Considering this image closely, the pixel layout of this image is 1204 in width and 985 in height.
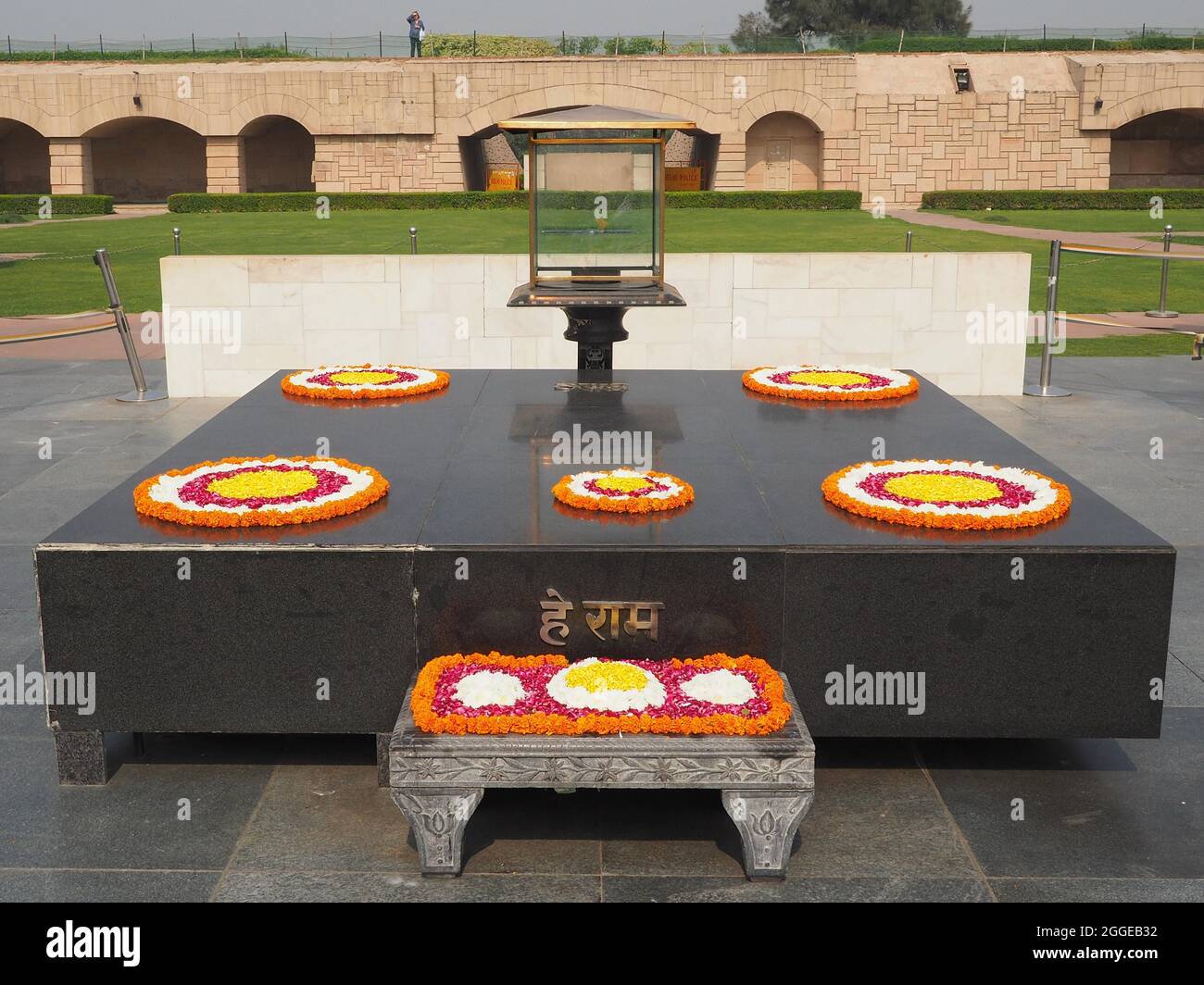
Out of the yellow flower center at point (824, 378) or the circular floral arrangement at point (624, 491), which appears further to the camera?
the yellow flower center at point (824, 378)

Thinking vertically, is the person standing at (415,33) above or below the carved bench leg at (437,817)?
above

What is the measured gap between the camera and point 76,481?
8.95 meters

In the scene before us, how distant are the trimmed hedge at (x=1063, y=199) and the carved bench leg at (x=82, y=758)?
108 ft

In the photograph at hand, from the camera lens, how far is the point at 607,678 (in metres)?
4.43

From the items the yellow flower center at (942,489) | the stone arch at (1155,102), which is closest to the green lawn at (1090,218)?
the stone arch at (1155,102)

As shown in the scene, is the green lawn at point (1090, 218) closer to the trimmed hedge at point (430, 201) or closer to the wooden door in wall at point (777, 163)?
the trimmed hedge at point (430, 201)

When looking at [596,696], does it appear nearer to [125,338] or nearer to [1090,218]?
[125,338]

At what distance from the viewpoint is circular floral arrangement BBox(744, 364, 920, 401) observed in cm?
799

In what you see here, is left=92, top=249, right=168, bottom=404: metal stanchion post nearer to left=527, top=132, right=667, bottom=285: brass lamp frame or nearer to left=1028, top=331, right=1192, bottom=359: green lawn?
left=527, top=132, right=667, bottom=285: brass lamp frame

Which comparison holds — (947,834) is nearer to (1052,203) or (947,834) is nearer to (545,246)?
(545,246)

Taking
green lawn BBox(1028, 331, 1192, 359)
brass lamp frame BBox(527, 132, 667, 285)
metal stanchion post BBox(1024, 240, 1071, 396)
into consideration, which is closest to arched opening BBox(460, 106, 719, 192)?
green lawn BBox(1028, 331, 1192, 359)

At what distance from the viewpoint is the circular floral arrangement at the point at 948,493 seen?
200 inches

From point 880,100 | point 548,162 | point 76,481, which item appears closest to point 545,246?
point 548,162

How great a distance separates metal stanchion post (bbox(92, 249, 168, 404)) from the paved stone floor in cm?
625
